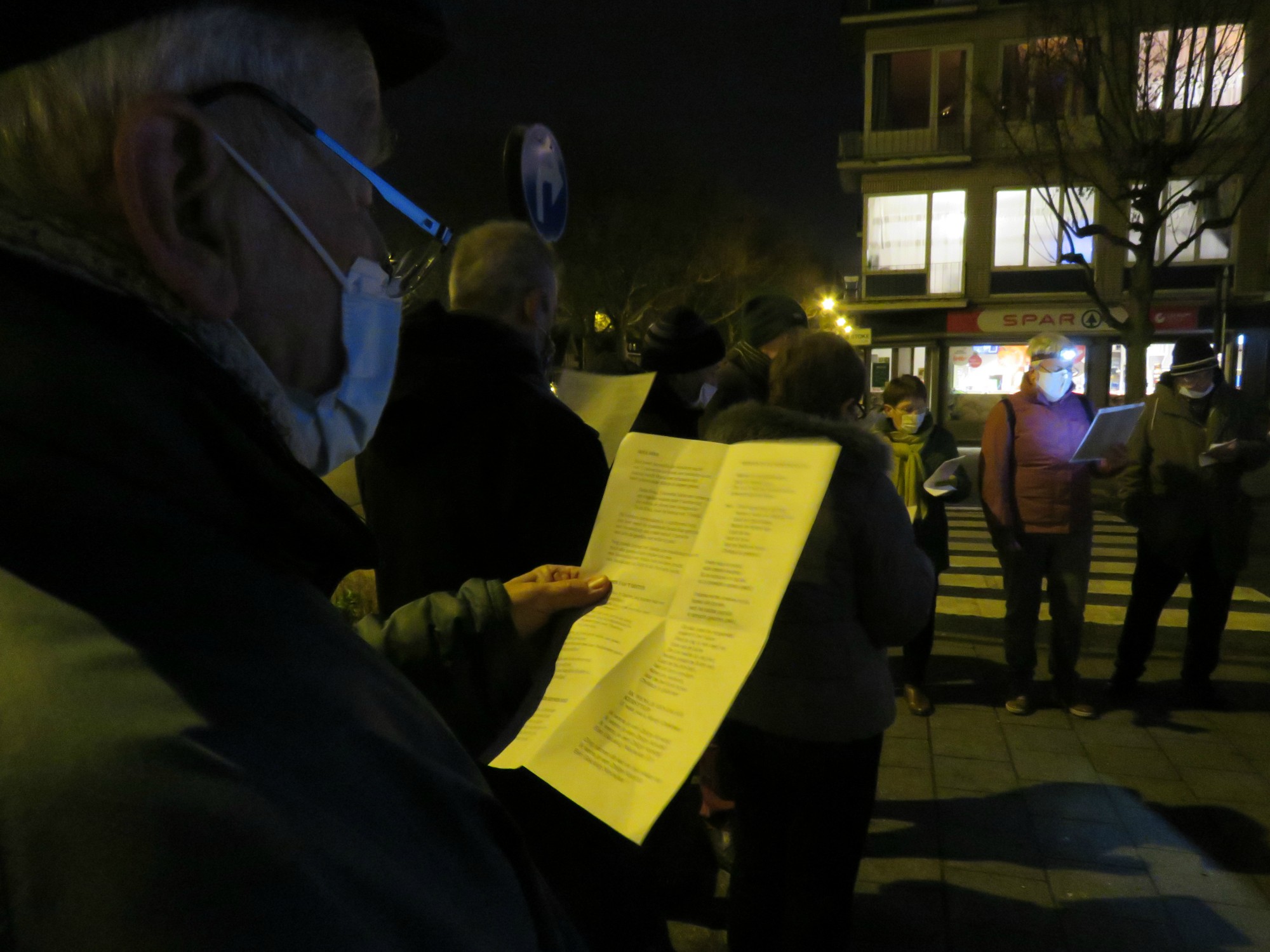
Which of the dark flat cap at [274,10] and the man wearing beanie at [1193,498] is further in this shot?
the man wearing beanie at [1193,498]

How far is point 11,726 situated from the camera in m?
0.46

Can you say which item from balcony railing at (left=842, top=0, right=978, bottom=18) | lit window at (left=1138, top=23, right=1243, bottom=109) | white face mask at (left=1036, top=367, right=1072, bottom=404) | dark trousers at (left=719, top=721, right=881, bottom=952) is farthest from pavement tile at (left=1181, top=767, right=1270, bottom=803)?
balcony railing at (left=842, top=0, right=978, bottom=18)

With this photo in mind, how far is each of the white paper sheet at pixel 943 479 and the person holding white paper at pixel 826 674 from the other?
2.47 meters

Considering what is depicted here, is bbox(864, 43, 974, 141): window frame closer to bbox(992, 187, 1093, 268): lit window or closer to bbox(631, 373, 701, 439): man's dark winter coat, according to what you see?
bbox(992, 187, 1093, 268): lit window

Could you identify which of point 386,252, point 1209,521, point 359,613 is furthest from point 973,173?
point 386,252

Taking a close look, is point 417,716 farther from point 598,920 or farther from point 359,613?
point 359,613

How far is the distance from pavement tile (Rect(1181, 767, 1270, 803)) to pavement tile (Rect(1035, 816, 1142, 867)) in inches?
26.4

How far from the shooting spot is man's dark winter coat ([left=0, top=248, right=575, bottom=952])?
17.8 inches

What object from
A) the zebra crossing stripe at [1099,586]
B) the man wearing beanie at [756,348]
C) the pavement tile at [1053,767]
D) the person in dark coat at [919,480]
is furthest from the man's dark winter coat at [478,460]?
the zebra crossing stripe at [1099,586]

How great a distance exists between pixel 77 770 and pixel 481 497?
133 cm

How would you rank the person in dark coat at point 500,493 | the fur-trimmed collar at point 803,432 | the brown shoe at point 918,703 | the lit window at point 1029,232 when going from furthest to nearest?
1. the lit window at point 1029,232
2. the brown shoe at point 918,703
3. the fur-trimmed collar at point 803,432
4. the person in dark coat at point 500,493

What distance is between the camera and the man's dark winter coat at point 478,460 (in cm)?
174

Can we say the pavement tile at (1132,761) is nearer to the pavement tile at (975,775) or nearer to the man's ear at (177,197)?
the pavement tile at (975,775)

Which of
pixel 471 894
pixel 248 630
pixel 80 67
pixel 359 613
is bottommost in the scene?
pixel 359 613
